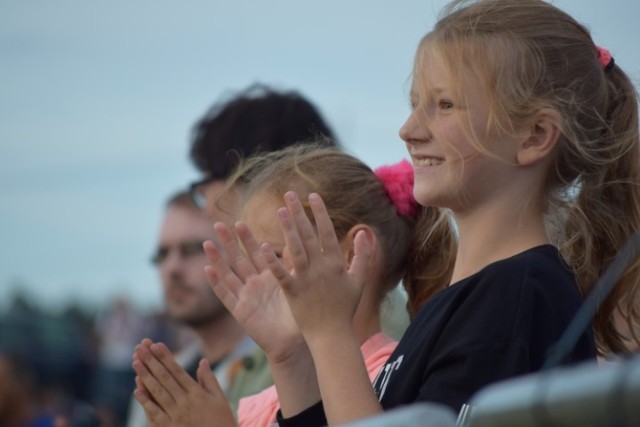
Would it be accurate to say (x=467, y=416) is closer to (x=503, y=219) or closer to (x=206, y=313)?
(x=503, y=219)

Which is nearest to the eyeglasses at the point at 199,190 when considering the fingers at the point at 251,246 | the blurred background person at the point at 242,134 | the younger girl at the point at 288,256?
the blurred background person at the point at 242,134

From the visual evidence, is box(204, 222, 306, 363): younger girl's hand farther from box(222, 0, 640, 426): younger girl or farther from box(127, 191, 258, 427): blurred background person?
box(127, 191, 258, 427): blurred background person

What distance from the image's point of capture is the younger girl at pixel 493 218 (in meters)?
2.01

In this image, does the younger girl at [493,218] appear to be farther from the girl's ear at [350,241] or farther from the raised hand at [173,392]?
the girl's ear at [350,241]

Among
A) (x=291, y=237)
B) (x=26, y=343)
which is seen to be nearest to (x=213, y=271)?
(x=291, y=237)

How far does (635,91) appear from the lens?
2.47 meters

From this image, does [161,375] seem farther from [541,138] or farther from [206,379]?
[541,138]

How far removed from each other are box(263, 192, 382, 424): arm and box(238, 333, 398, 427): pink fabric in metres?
0.54

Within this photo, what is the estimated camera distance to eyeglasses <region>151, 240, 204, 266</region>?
4.36 m

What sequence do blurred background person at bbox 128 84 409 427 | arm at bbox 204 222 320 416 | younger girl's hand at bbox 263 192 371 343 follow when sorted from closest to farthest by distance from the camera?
1. younger girl's hand at bbox 263 192 371 343
2. arm at bbox 204 222 320 416
3. blurred background person at bbox 128 84 409 427

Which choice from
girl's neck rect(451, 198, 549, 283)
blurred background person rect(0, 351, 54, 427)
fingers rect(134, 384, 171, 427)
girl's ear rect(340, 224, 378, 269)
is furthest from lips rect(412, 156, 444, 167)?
blurred background person rect(0, 351, 54, 427)

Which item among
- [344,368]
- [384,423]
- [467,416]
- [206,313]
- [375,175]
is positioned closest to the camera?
[384,423]

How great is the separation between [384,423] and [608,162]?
133 centimetres

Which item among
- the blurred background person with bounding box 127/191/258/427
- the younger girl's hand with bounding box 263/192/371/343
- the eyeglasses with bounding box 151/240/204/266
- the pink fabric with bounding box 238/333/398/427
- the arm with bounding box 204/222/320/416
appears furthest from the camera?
the eyeglasses with bounding box 151/240/204/266
